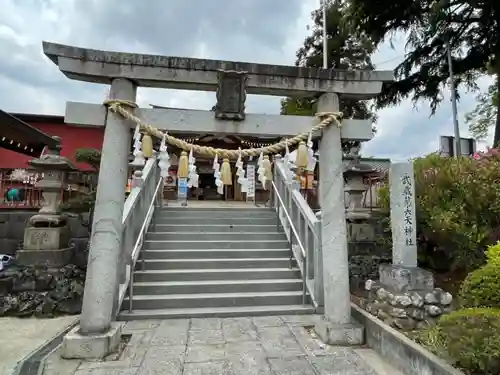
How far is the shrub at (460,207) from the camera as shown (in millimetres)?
4805

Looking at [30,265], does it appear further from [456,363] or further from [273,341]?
[456,363]

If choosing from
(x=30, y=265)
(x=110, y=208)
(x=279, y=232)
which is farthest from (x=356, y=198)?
(x=30, y=265)

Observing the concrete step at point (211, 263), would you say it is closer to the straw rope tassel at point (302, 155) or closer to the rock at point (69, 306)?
the rock at point (69, 306)

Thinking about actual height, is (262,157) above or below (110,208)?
above

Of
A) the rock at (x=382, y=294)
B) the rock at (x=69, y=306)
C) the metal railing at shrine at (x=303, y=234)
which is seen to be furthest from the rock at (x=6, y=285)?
the rock at (x=382, y=294)

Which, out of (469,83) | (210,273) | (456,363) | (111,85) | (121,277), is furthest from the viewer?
(469,83)

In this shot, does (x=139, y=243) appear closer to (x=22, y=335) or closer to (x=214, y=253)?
(x=214, y=253)

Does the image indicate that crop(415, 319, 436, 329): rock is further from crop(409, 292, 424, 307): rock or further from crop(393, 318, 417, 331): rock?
crop(409, 292, 424, 307): rock

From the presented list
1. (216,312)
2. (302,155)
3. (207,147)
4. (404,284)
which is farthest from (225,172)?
(404,284)

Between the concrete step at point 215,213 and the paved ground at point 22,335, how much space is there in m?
3.02

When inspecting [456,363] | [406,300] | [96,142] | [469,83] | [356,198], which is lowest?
[456,363]

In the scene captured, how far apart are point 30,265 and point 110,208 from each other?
3314 millimetres

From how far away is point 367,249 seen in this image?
7.00m

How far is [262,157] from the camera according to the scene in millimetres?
4195
